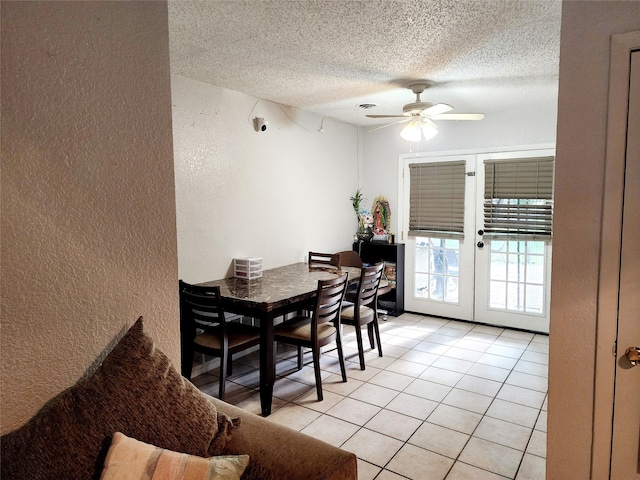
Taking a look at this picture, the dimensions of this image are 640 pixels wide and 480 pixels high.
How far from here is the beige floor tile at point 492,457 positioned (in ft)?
7.80

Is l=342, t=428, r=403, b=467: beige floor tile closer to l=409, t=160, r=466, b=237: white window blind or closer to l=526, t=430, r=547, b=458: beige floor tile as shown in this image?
l=526, t=430, r=547, b=458: beige floor tile

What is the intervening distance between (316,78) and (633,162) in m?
2.40

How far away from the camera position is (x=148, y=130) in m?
1.69

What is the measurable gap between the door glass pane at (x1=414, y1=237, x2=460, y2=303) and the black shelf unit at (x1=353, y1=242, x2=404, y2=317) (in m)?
0.22

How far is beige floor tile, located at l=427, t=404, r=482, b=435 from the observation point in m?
2.81

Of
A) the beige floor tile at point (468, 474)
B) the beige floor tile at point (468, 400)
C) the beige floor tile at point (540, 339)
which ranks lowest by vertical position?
the beige floor tile at point (468, 474)

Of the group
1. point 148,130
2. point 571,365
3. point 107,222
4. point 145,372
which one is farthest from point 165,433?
point 571,365

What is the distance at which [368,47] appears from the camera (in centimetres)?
276

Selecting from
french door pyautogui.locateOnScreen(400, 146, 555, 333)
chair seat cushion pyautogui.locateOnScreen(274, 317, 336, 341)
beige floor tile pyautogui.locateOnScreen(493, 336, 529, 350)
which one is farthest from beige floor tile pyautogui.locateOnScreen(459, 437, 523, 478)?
french door pyautogui.locateOnScreen(400, 146, 555, 333)

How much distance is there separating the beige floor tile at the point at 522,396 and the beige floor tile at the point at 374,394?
0.82m

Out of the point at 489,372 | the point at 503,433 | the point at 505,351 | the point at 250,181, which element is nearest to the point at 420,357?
the point at 489,372

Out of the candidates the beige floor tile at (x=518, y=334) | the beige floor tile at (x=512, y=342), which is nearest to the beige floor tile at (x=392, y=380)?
the beige floor tile at (x=512, y=342)

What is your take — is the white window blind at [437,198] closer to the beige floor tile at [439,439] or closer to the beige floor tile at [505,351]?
the beige floor tile at [505,351]

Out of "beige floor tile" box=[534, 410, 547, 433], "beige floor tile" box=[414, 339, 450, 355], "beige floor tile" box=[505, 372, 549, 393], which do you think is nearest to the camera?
"beige floor tile" box=[534, 410, 547, 433]
